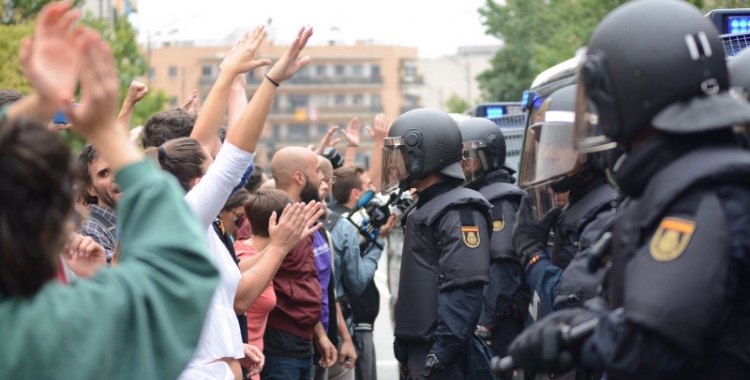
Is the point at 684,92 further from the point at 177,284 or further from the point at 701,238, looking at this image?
the point at 177,284

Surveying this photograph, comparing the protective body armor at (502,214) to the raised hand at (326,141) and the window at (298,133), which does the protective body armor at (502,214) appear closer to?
the raised hand at (326,141)

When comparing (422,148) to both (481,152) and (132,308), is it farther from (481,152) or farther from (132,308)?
(132,308)

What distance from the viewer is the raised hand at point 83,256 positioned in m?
3.29

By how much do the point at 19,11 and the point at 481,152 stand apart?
14291 mm

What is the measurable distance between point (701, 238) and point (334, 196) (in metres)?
6.78

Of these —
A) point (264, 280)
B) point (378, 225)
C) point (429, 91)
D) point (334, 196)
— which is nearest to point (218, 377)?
point (264, 280)

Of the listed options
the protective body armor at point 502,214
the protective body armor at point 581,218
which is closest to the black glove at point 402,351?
the protective body armor at point 502,214

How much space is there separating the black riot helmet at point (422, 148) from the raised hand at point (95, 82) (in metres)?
4.12

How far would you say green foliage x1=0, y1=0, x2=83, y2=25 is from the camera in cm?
1928

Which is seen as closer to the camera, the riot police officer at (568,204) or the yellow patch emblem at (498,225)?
the riot police officer at (568,204)

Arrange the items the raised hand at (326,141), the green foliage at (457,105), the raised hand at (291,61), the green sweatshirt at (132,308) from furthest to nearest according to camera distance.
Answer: the green foliage at (457,105)
the raised hand at (326,141)
the raised hand at (291,61)
the green sweatshirt at (132,308)

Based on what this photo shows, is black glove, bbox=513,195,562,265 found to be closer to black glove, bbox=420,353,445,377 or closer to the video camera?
black glove, bbox=420,353,445,377

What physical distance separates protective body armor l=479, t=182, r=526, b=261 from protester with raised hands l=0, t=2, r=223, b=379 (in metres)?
4.56

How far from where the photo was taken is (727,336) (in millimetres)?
2682
